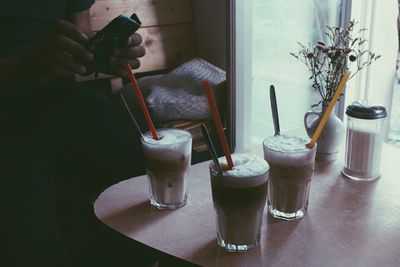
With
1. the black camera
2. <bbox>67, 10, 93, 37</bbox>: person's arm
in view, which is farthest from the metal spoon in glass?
<bbox>67, 10, 93, 37</bbox>: person's arm

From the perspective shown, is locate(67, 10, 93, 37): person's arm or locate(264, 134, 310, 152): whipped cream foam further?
locate(67, 10, 93, 37): person's arm

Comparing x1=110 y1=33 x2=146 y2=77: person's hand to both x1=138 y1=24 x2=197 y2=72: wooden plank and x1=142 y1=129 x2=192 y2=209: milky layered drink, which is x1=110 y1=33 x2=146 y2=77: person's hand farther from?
x1=138 y1=24 x2=197 y2=72: wooden plank

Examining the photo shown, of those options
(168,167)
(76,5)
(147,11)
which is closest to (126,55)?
(76,5)

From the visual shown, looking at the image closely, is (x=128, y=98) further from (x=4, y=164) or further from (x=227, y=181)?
(x=227, y=181)

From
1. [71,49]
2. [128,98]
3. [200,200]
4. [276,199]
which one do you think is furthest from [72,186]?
[128,98]

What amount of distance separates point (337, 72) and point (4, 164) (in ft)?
2.82

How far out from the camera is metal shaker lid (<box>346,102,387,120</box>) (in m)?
1.03

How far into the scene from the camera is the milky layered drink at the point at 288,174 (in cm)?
85

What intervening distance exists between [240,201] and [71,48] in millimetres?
825

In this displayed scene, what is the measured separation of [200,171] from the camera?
3.70 ft

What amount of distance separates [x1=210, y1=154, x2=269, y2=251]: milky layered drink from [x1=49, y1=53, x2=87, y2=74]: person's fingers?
2.48 feet

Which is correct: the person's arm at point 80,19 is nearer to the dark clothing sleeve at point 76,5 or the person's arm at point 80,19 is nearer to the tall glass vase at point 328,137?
the dark clothing sleeve at point 76,5

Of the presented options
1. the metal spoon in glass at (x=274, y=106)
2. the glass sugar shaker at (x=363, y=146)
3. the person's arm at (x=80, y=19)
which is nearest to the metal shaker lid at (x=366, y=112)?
the glass sugar shaker at (x=363, y=146)

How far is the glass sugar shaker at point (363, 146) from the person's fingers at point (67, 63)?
2.60ft
